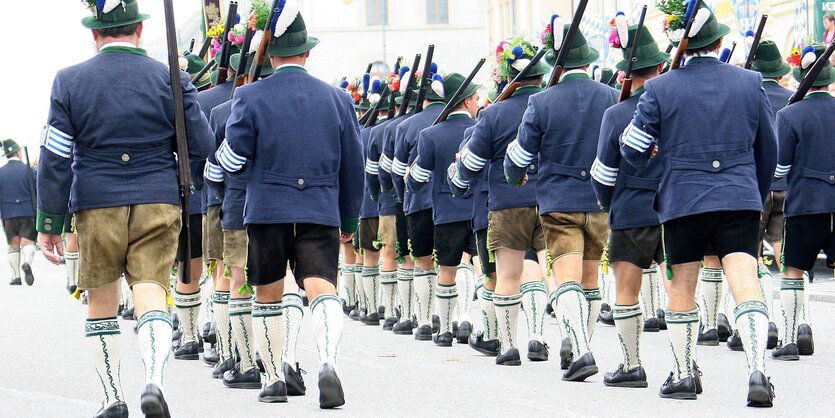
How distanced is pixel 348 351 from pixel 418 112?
2.32 metres

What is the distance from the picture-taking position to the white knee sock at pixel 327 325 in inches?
300

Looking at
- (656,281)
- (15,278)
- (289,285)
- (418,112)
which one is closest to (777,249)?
(656,281)

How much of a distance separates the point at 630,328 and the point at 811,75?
92.3 inches

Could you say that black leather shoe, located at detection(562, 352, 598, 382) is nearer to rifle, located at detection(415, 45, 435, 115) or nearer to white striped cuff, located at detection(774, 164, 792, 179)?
white striped cuff, located at detection(774, 164, 792, 179)

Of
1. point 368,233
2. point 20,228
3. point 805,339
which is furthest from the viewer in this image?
point 20,228

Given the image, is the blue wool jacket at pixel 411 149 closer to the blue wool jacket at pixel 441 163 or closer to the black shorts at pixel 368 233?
the blue wool jacket at pixel 441 163

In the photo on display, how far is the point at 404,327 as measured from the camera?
1309 centimetres

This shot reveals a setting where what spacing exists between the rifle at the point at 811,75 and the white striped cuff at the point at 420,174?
3005mm

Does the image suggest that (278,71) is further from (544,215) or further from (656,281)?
(656,281)

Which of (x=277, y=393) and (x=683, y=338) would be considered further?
(x=277, y=393)

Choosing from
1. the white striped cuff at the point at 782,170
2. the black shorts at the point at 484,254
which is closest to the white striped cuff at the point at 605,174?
the white striped cuff at the point at 782,170

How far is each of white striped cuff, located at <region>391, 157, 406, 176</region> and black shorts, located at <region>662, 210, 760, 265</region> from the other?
481 cm

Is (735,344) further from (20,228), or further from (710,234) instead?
(20,228)

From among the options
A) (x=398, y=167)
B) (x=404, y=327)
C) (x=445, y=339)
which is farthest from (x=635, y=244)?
(x=404, y=327)
